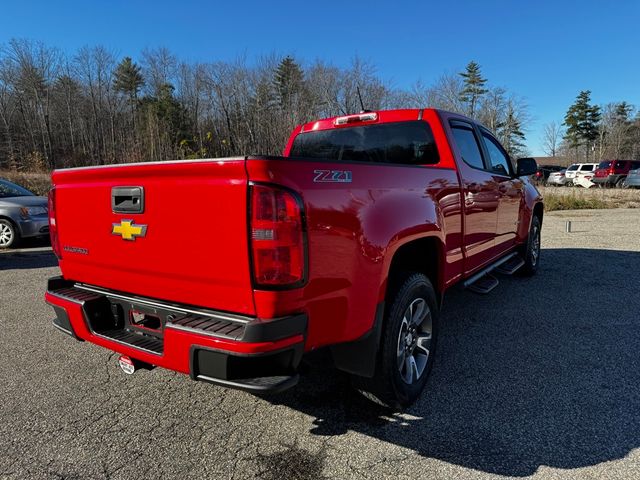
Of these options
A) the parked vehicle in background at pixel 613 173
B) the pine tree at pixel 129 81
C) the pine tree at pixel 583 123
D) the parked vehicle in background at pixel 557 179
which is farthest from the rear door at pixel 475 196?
the pine tree at pixel 583 123

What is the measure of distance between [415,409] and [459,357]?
950 mm

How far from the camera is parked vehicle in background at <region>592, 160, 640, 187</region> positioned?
27109mm

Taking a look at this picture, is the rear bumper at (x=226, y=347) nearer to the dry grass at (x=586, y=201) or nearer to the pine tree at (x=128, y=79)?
the dry grass at (x=586, y=201)

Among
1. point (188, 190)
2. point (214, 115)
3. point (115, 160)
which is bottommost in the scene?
point (188, 190)

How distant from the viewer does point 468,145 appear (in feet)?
13.1

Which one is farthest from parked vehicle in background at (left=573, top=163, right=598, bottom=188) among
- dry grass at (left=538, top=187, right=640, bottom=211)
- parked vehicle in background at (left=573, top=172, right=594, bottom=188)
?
dry grass at (left=538, top=187, right=640, bottom=211)

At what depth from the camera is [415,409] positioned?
2.75m

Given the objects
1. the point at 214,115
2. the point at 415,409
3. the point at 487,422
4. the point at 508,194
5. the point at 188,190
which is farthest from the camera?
the point at 214,115

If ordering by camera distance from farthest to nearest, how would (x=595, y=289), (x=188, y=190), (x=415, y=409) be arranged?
1. (x=595, y=289)
2. (x=415, y=409)
3. (x=188, y=190)

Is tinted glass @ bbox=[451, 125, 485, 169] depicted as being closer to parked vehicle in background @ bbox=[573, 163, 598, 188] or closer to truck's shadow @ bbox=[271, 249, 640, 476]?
truck's shadow @ bbox=[271, 249, 640, 476]

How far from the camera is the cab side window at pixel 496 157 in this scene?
4547 millimetres

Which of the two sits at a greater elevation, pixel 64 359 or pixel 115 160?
pixel 115 160

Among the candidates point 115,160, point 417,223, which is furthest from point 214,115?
point 417,223

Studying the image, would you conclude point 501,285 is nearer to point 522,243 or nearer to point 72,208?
point 522,243
